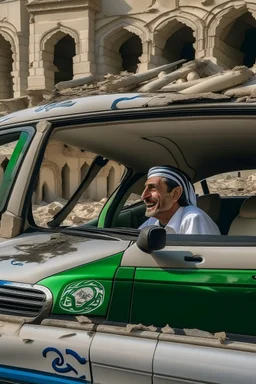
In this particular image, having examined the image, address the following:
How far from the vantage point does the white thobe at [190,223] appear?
278cm

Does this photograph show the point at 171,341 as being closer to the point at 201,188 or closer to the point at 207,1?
the point at 201,188

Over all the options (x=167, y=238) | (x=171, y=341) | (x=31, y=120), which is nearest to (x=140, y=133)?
(x=31, y=120)

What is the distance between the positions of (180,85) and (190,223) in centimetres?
71

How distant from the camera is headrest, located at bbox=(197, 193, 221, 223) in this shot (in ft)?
12.9

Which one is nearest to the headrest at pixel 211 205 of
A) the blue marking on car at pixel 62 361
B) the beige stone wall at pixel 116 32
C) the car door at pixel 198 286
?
the car door at pixel 198 286

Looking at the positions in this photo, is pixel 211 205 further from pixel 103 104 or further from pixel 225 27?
pixel 225 27

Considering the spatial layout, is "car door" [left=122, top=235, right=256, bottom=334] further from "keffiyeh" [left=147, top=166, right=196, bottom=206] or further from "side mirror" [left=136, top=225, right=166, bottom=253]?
"keffiyeh" [left=147, top=166, right=196, bottom=206]

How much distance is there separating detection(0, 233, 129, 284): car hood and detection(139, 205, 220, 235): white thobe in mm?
458

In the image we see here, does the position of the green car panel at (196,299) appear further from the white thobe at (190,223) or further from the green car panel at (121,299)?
the white thobe at (190,223)

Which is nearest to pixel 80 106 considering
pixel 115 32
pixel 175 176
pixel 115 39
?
pixel 175 176

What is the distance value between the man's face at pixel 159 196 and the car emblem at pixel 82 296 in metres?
0.75

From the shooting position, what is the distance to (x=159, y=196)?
288 centimetres

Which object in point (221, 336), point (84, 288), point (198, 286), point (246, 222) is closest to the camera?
point (221, 336)

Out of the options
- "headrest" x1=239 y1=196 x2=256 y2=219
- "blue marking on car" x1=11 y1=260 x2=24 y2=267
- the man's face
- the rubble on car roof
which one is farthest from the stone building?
"blue marking on car" x1=11 y1=260 x2=24 y2=267
